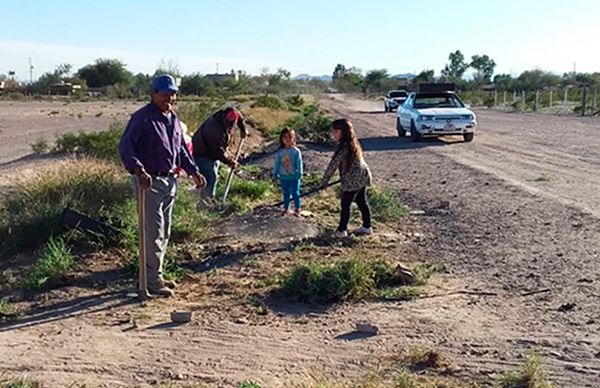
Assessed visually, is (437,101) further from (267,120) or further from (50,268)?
(50,268)

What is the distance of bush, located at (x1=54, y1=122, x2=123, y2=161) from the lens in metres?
17.1

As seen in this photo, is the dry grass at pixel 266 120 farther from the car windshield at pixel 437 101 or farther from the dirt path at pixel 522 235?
the dirt path at pixel 522 235

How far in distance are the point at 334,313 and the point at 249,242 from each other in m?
2.95

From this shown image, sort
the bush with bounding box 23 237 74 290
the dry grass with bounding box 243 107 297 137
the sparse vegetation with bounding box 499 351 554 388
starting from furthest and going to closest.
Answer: the dry grass with bounding box 243 107 297 137, the bush with bounding box 23 237 74 290, the sparse vegetation with bounding box 499 351 554 388

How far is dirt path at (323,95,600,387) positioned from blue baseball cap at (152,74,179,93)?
10.7ft

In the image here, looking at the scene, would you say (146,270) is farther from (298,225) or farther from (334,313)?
(298,225)

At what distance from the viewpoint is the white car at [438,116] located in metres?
25.5

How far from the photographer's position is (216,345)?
6.21m

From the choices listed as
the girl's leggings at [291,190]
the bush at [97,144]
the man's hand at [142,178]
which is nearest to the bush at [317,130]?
the bush at [97,144]

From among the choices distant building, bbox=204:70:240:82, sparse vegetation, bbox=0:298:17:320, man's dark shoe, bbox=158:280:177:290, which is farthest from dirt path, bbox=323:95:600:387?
distant building, bbox=204:70:240:82

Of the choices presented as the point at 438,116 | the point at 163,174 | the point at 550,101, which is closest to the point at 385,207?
the point at 163,174

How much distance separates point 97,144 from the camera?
18.2 metres

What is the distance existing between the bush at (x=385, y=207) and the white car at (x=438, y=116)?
12.9 meters

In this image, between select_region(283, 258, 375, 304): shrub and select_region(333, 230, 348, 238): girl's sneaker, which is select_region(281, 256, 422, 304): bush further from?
select_region(333, 230, 348, 238): girl's sneaker
